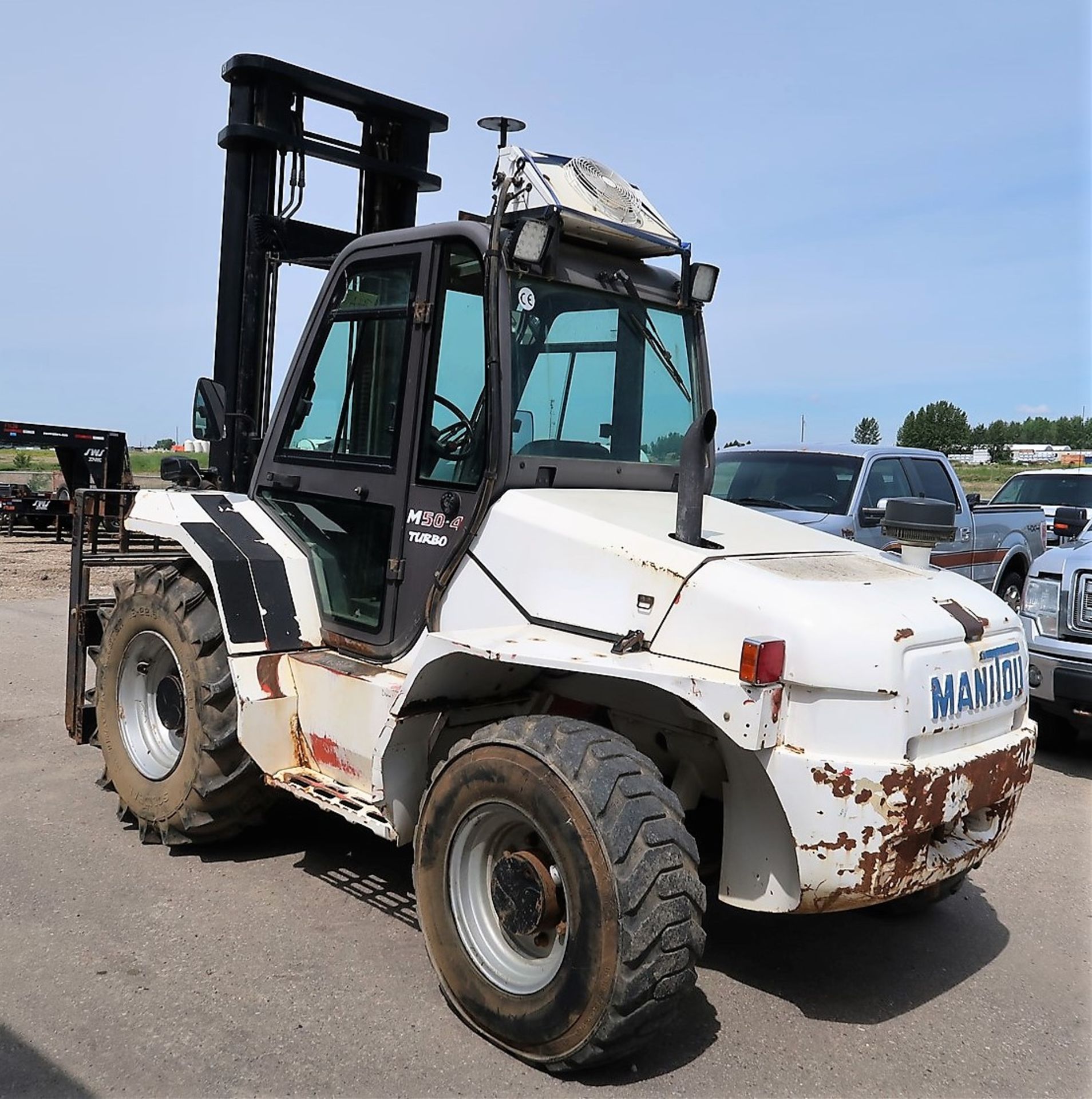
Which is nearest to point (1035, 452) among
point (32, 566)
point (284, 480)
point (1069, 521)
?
point (1069, 521)

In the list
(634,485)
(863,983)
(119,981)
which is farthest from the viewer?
(634,485)

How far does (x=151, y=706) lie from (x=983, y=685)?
383 centimetres

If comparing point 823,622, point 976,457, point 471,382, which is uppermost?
point 976,457

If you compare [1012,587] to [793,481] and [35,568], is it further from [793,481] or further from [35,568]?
[35,568]

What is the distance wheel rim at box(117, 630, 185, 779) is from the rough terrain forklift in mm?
16

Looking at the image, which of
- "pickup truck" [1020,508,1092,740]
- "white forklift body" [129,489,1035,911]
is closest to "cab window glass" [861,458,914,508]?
"pickup truck" [1020,508,1092,740]

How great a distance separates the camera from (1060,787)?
7.16 metres

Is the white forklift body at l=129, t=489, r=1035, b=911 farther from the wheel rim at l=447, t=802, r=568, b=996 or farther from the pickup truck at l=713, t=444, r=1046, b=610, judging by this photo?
the pickup truck at l=713, t=444, r=1046, b=610

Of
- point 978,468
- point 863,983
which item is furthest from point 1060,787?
point 978,468

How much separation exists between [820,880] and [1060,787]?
4675mm

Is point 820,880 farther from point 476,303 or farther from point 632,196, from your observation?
point 632,196

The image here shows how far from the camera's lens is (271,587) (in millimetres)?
4758

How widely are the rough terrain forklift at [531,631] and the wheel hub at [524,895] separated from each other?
0.04 feet

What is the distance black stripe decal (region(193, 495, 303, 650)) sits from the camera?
4.68 m
